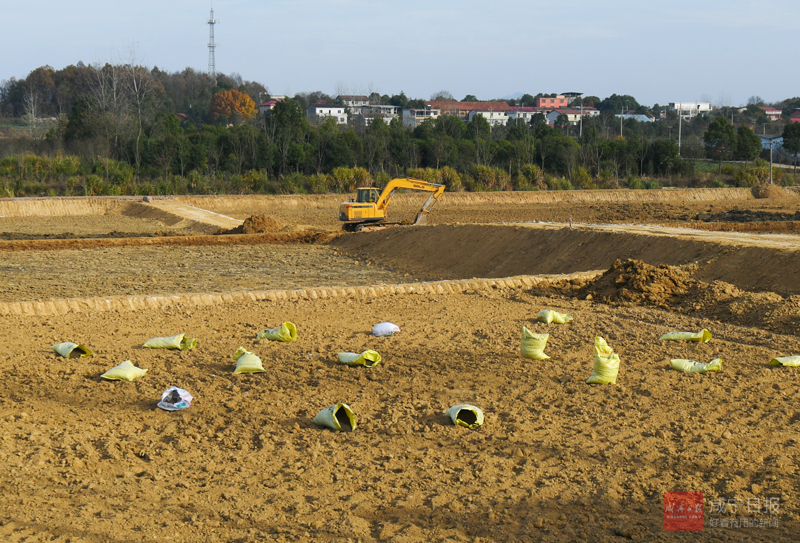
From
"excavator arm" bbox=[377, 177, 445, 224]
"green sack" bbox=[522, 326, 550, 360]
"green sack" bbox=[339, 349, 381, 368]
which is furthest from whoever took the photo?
"excavator arm" bbox=[377, 177, 445, 224]

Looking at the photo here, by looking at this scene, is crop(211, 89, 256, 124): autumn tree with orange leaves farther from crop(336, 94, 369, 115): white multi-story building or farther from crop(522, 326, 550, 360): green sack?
crop(522, 326, 550, 360): green sack

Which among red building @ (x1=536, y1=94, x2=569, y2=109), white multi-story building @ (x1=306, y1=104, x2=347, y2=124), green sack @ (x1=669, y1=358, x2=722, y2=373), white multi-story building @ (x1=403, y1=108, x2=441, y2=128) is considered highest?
red building @ (x1=536, y1=94, x2=569, y2=109)

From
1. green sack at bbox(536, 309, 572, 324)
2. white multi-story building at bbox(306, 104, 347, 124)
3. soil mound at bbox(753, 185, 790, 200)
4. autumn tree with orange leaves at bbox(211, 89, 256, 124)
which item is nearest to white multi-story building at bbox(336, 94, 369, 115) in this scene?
white multi-story building at bbox(306, 104, 347, 124)

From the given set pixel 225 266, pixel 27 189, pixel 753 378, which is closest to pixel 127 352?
pixel 753 378

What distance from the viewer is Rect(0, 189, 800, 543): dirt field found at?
15.5ft

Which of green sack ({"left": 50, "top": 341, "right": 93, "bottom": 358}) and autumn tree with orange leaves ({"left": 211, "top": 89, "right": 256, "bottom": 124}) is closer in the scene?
green sack ({"left": 50, "top": 341, "right": 93, "bottom": 358})

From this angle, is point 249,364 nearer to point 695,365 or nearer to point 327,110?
point 695,365

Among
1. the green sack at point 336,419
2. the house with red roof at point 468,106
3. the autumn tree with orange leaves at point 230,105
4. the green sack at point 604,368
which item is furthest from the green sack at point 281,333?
the house with red roof at point 468,106

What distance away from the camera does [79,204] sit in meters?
35.8

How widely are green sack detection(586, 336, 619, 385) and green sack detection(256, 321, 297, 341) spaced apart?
3854 millimetres

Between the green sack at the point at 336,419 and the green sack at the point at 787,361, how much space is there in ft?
15.9

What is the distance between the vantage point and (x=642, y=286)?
1184 centimetres

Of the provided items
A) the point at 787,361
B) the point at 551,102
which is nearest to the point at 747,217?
the point at 787,361

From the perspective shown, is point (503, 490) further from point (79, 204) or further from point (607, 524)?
point (79, 204)
